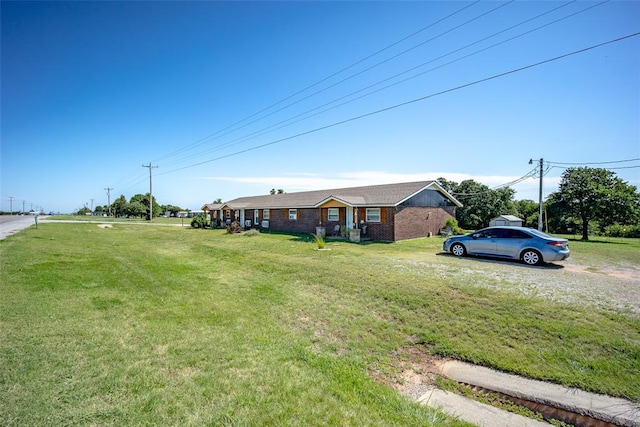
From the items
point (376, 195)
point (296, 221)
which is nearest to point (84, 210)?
point (296, 221)

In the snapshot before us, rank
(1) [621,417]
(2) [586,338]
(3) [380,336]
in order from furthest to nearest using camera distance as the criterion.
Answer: (3) [380,336], (2) [586,338], (1) [621,417]

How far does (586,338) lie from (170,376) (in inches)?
288

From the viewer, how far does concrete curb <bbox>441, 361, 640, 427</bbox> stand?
391 centimetres

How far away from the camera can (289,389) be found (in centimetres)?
399

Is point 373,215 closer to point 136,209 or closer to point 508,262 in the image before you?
point 508,262

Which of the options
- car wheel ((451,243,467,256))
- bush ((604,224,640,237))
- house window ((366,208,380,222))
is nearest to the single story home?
house window ((366,208,380,222))

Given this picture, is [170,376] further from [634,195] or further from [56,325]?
[634,195]

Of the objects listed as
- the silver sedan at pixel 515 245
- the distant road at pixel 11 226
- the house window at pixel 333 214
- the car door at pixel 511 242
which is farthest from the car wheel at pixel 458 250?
the distant road at pixel 11 226

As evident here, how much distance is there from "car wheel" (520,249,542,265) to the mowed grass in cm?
463

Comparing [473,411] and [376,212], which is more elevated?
[376,212]

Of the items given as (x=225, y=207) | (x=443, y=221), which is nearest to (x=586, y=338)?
(x=443, y=221)

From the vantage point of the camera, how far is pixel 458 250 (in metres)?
13.6

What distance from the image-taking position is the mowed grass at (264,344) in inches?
141

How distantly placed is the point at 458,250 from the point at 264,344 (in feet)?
36.6
